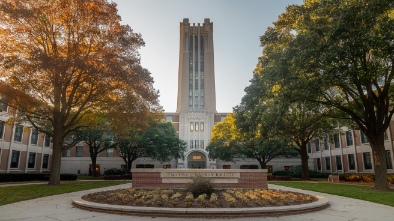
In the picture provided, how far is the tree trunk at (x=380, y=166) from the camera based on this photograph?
1805 cm

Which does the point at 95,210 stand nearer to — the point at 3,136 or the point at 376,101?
the point at 376,101

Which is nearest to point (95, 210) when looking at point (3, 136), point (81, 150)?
point (3, 136)

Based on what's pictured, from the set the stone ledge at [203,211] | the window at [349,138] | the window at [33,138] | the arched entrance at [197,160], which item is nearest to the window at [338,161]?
the window at [349,138]

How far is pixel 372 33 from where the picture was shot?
14172mm

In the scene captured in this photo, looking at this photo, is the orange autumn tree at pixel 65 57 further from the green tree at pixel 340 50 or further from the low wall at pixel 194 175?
the green tree at pixel 340 50

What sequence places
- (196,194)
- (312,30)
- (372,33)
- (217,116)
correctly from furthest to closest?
(217,116) → (312,30) → (372,33) → (196,194)

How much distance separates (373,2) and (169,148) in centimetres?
3393

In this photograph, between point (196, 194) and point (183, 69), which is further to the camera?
point (183, 69)

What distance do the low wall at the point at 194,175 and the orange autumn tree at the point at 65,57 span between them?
21.8ft

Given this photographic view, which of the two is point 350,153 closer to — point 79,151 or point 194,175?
point 194,175

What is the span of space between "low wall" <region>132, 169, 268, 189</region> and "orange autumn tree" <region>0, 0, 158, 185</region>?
664cm

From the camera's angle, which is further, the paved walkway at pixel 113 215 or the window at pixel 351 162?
the window at pixel 351 162

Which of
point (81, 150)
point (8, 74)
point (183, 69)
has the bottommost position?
point (81, 150)

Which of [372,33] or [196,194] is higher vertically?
[372,33]
